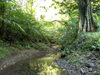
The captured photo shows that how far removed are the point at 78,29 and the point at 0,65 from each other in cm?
599

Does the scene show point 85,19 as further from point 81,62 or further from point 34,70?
point 34,70

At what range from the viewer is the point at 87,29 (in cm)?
775

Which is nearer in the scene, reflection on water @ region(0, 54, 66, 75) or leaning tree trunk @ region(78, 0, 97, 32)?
reflection on water @ region(0, 54, 66, 75)

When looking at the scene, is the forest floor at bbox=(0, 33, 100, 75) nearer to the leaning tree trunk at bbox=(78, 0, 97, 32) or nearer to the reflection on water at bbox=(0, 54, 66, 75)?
the reflection on water at bbox=(0, 54, 66, 75)

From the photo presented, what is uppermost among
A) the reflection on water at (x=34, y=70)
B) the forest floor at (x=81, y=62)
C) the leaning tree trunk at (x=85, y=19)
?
the leaning tree trunk at (x=85, y=19)

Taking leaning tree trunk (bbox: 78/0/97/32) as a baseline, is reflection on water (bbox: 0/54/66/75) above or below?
below

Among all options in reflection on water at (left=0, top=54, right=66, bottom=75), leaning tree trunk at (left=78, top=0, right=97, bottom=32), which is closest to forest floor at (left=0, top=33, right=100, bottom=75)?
reflection on water at (left=0, top=54, right=66, bottom=75)

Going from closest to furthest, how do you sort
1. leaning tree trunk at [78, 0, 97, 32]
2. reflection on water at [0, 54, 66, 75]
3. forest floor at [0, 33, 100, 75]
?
forest floor at [0, 33, 100, 75] < reflection on water at [0, 54, 66, 75] < leaning tree trunk at [78, 0, 97, 32]

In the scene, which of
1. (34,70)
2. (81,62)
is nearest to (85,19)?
(81,62)

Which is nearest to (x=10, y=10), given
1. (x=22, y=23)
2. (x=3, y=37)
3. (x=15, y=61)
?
(x=22, y=23)

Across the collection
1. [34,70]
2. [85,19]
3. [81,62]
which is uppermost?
[85,19]

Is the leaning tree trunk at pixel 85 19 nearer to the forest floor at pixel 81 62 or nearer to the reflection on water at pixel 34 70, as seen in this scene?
the forest floor at pixel 81 62

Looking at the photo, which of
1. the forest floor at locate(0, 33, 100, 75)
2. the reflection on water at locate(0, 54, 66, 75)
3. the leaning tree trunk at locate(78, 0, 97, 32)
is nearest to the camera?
the forest floor at locate(0, 33, 100, 75)

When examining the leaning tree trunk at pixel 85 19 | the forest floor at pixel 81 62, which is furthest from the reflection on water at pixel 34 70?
the leaning tree trunk at pixel 85 19
